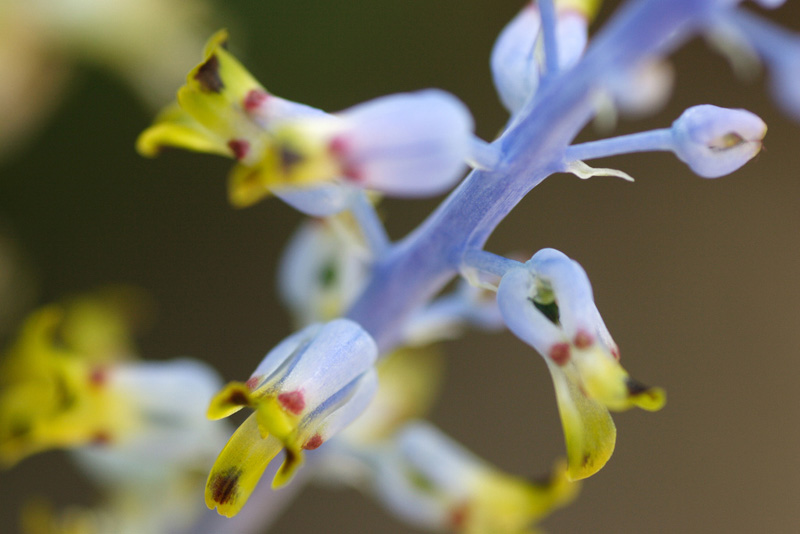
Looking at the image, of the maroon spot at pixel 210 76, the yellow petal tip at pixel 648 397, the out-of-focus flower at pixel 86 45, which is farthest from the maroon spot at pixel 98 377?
the out-of-focus flower at pixel 86 45

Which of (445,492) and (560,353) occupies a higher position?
(560,353)

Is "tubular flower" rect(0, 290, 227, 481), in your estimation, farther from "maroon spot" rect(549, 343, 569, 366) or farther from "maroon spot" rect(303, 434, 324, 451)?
"maroon spot" rect(549, 343, 569, 366)

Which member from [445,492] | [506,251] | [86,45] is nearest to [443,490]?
[445,492]

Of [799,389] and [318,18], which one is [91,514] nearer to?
[318,18]

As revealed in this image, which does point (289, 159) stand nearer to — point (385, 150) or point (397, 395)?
point (385, 150)

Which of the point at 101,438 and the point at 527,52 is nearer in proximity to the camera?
the point at 527,52

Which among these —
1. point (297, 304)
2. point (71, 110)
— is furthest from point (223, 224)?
point (297, 304)
